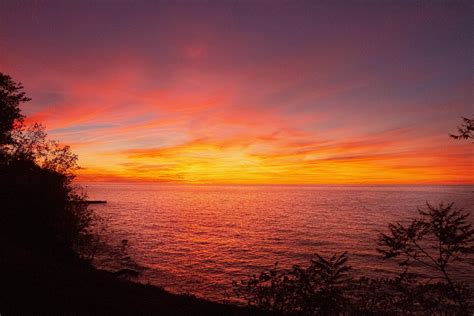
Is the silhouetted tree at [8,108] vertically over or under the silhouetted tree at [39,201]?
A: over

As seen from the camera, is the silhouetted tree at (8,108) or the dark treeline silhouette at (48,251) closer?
the dark treeline silhouette at (48,251)

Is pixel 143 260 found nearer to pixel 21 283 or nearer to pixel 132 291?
pixel 132 291

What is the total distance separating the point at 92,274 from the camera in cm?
2502

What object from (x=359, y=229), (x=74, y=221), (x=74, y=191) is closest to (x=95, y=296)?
(x=74, y=221)

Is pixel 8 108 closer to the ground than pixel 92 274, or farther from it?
farther from it

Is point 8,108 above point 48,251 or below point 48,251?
above

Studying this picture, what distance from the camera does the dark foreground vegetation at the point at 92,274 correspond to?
1733 cm

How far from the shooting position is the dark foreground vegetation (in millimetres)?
17328

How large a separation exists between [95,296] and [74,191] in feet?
68.7

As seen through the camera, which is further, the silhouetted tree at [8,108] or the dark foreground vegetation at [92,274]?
the silhouetted tree at [8,108]

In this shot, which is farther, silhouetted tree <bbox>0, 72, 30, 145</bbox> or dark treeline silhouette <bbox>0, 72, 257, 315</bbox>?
silhouetted tree <bbox>0, 72, 30, 145</bbox>

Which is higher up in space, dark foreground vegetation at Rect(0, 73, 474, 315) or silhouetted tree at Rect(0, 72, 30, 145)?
silhouetted tree at Rect(0, 72, 30, 145)

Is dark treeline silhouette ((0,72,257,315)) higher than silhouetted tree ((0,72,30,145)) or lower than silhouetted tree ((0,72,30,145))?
lower

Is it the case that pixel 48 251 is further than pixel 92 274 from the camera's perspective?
Yes
